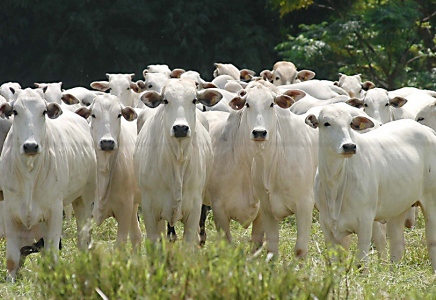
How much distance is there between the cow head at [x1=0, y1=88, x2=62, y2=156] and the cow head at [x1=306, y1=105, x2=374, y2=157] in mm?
2180

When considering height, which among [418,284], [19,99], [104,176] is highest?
[19,99]

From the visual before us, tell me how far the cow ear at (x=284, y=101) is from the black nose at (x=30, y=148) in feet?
7.29

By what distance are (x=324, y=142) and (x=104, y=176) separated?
2171 millimetres

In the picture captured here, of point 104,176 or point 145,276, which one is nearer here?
point 145,276

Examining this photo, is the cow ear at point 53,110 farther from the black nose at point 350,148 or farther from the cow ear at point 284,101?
the black nose at point 350,148

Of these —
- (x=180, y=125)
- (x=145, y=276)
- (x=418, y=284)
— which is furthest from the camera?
(x=180, y=125)

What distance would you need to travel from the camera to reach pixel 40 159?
898 centimetres

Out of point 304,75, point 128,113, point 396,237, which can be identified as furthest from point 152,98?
point 304,75

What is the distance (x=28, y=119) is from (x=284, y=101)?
2247 mm

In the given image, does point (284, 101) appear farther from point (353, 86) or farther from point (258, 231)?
point (353, 86)

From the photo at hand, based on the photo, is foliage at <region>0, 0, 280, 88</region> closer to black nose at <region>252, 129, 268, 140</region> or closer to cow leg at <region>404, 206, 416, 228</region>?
cow leg at <region>404, 206, 416, 228</region>

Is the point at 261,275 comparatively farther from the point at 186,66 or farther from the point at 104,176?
the point at 186,66

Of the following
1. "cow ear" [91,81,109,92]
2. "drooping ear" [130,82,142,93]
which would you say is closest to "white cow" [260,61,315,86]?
"cow ear" [91,81,109,92]

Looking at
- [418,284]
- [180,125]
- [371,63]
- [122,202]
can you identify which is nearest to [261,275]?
[418,284]
